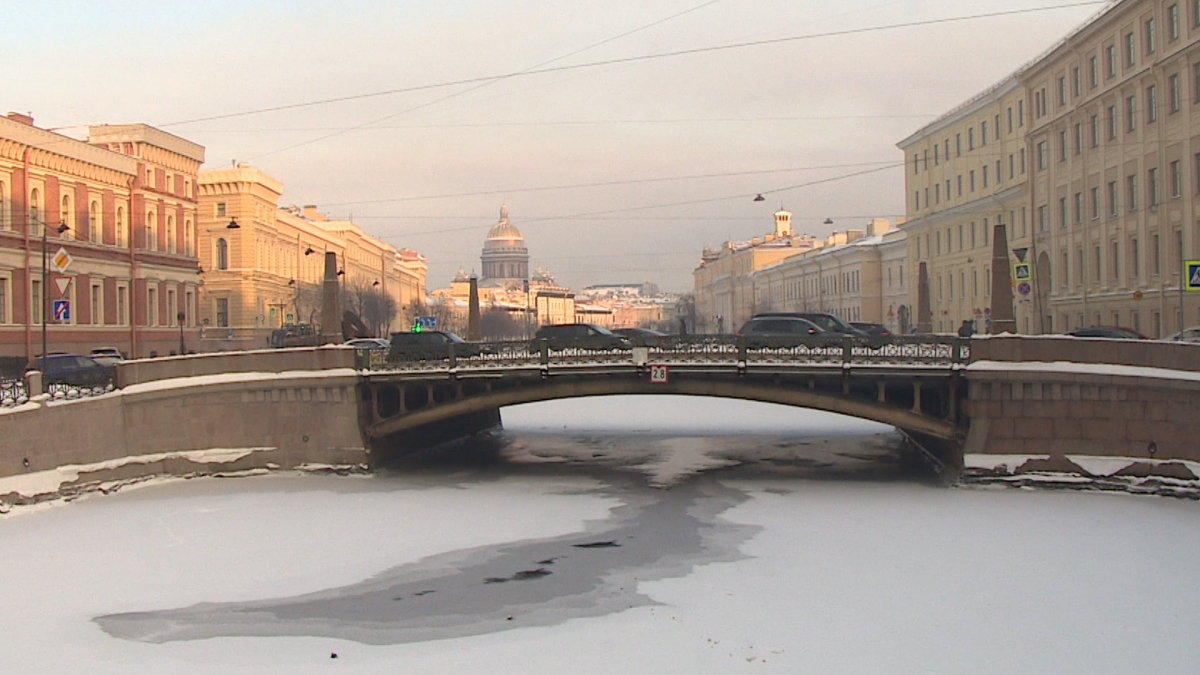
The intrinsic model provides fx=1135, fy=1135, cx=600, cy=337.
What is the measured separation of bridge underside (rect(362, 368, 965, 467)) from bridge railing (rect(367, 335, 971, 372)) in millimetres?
333

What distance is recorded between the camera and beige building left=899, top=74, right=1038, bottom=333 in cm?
6166

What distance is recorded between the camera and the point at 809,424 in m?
47.4

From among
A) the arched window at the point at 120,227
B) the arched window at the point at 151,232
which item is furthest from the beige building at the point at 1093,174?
the arched window at the point at 151,232

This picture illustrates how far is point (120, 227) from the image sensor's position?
5394 cm

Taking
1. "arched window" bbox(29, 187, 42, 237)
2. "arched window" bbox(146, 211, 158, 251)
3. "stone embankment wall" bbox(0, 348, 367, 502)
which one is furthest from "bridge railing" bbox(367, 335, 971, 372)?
"arched window" bbox(146, 211, 158, 251)

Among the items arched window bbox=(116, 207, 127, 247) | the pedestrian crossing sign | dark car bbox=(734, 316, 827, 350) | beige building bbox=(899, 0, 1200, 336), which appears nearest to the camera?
the pedestrian crossing sign

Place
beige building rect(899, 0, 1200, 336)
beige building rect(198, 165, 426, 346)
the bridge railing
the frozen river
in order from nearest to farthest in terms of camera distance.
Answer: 1. the frozen river
2. the bridge railing
3. beige building rect(899, 0, 1200, 336)
4. beige building rect(198, 165, 426, 346)

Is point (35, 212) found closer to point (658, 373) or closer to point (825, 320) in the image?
point (658, 373)

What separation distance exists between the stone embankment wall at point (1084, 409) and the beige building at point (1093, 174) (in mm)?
4604

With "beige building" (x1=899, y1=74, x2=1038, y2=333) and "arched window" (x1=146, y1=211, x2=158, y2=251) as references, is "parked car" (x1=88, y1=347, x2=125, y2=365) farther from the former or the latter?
"beige building" (x1=899, y1=74, x2=1038, y2=333)

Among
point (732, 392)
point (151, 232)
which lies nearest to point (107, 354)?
point (151, 232)

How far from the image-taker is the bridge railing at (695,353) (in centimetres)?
2936

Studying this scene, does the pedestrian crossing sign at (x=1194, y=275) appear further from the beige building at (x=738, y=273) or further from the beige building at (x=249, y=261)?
the beige building at (x=738, y=273)

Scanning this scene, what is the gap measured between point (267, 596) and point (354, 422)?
43.5 feet
